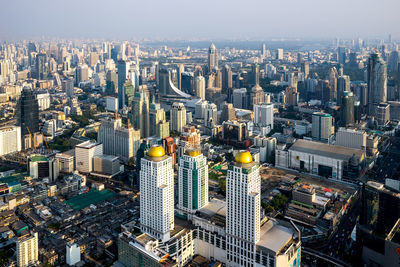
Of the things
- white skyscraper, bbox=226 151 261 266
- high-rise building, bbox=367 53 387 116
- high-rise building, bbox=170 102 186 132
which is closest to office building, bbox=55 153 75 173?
high-rise building, bbox=170 102 186 132

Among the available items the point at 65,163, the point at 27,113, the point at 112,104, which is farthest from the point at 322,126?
the point at 112,104

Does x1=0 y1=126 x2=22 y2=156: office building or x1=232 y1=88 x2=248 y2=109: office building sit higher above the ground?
x1=232 y1=88 x2=248 y2=109: office building

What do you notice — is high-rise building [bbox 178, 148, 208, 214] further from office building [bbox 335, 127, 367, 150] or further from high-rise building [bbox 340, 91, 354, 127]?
high-rise building [bbox 340, 91, 354, 127]

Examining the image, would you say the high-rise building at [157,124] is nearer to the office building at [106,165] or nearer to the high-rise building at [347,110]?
the office building at [106,165]

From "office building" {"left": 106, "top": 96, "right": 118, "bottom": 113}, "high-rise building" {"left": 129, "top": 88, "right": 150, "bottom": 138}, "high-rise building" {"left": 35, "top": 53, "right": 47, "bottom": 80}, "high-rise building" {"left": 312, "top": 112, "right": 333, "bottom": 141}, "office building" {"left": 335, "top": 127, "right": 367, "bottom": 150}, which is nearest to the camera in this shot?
"office building" {"left": 335, "top": 127, "right": 367, "bottom": 150}

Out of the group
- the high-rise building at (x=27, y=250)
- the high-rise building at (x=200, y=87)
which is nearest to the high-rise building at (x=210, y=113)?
the high-rise building at (x=200, y=87)

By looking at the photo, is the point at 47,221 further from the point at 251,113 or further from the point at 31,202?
the point at 251,113
